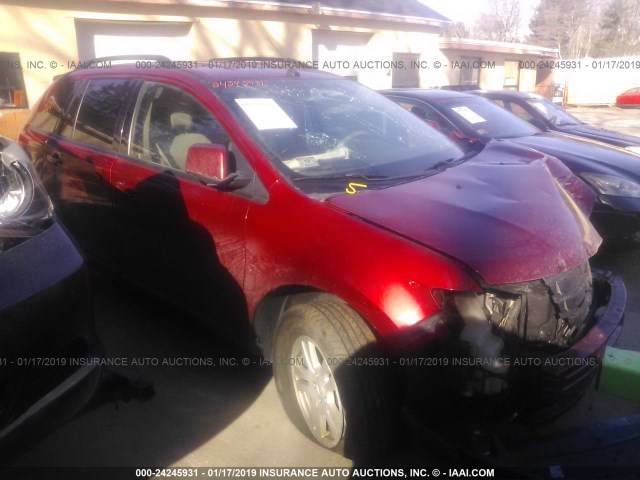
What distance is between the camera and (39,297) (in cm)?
185

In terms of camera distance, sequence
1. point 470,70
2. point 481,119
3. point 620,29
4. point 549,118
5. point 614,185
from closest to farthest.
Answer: point 614,185 → point 481,119 → point 549,118 → point 470,70 → point 620,29

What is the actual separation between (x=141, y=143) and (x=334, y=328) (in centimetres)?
188

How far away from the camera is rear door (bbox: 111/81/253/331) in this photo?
280cm

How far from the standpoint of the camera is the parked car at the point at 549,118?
6.51 meters

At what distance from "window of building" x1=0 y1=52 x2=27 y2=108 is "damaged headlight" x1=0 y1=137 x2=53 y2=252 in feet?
24.3

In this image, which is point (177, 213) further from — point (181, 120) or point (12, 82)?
point (12, 82)

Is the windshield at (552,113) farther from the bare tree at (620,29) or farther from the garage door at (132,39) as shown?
A: the bare tree at (620,29)

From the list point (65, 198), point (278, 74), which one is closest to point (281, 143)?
point (278, 74)

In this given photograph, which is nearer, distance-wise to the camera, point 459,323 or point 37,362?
point 37,362

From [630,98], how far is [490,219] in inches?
1048

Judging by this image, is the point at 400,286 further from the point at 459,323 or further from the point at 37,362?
the point at 37,362

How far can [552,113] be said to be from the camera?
24.0 feet

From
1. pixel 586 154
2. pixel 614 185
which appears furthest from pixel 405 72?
pixel 614 185

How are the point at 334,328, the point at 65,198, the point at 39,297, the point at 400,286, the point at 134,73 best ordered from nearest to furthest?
the point at 39,297 < the point at 400,286 < the point at 334,328 < the point at 134,73 < the point at 65,198
